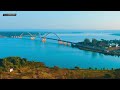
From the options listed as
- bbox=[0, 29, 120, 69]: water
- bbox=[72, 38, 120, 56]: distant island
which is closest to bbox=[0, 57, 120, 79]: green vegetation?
bbox=[0, 29, 120, 69]: water

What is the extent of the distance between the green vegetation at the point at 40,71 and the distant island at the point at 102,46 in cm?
23

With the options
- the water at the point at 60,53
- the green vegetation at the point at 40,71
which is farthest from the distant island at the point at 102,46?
the green vegetation at the point at 40,71

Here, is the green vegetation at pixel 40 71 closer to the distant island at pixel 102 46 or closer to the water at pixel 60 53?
the water at pixel 60 53

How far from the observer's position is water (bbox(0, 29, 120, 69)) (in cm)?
582

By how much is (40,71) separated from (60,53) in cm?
33

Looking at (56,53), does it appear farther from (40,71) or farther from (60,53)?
(40,71)

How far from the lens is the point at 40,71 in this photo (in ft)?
19.2

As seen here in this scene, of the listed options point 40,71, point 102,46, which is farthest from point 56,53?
point 102,46

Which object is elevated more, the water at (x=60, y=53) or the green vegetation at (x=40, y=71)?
the water at (x=60, y=53)

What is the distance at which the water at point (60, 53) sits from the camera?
19.1ft

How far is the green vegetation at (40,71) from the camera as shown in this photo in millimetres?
5809

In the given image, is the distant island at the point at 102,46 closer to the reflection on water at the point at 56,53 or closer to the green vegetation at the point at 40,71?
the reflection on water at the point at 56,53
